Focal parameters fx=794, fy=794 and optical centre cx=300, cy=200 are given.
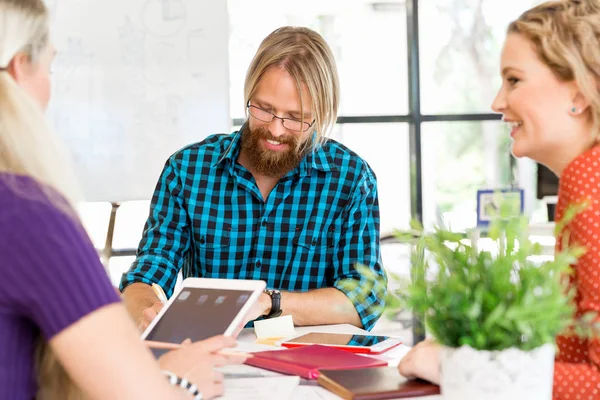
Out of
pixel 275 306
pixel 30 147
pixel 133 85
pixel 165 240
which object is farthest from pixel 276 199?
pixel 133 85

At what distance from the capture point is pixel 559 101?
1403 mm

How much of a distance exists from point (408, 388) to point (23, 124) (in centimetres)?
75

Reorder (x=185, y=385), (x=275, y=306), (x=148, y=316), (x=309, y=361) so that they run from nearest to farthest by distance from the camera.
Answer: (x=185, y=385) → (x=309, y=361) → (x=148, y=316) → (x=275, y=306)

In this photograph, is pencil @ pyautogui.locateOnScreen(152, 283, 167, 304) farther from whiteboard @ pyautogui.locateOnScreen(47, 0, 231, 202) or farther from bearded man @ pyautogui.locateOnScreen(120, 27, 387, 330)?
whiteboard @ pyautogui.locateOnScreen(47, 0, 231, 202)

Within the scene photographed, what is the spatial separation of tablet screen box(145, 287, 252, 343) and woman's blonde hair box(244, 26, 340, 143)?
0.78 metres

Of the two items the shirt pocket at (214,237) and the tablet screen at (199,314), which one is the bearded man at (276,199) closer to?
the shirt pocket at (214,237)

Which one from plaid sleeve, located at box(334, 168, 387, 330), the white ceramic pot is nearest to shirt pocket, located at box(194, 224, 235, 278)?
plaid sleeve, located at box(334, 168, 387, 330)

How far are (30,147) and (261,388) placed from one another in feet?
2.02

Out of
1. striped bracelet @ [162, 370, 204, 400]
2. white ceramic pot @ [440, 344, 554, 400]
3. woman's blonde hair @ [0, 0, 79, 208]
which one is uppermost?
woman's blonde hair @ [0, 0, 79, 208]

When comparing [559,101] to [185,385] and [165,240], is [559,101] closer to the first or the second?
[185,385]

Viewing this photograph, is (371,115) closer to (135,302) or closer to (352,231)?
(352,231)

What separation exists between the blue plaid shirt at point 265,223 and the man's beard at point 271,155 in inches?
1.3

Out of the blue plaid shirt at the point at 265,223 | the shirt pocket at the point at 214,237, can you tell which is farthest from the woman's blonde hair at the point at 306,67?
the shirt pocket at the point at 214,237

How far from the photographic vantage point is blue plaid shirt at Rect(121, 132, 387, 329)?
7.41 feet
